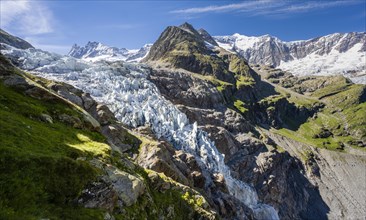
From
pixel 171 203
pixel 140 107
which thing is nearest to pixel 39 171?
pixel 171 203

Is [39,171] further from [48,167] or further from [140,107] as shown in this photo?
[140,107]

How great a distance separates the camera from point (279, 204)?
630ft

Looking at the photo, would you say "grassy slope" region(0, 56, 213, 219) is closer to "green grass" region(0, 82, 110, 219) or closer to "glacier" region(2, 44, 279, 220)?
"green grass" region(0, 82, 110, 219)

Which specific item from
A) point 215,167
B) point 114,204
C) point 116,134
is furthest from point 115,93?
point 114,204

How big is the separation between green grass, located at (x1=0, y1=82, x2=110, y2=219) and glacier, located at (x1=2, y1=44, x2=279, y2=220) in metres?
56.9

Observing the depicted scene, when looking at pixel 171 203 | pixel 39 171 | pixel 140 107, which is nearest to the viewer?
pixel 39 171

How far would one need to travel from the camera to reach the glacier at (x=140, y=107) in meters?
126

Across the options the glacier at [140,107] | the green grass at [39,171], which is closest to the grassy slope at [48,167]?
the green grass at [39,171]

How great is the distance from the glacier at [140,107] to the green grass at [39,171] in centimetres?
5695

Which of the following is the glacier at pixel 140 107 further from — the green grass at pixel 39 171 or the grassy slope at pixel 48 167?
the green grass at pixel 39 171

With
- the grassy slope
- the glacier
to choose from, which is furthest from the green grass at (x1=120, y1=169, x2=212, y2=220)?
the glacier

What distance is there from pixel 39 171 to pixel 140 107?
125239 mm

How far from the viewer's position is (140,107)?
146500mm

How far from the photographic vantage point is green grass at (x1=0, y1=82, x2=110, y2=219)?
63.6 feet
